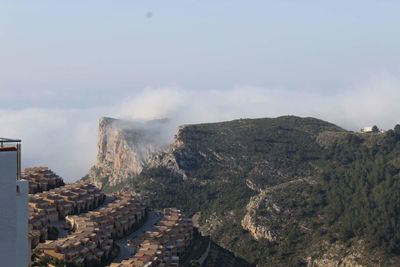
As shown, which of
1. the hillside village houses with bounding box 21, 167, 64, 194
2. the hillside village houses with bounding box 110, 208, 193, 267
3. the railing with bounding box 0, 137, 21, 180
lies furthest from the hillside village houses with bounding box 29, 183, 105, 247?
the railing with bounding box 0, 137, 21, 180

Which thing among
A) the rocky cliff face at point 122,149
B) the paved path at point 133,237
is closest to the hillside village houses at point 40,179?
the paved path at point 133,237

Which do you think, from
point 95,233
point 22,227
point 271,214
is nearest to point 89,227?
point 95,233

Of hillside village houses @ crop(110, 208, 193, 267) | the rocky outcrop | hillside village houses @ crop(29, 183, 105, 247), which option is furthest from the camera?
the rocky outcrop

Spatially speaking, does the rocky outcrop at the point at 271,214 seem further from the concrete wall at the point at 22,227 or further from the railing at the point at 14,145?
the railing at the point at 14,145

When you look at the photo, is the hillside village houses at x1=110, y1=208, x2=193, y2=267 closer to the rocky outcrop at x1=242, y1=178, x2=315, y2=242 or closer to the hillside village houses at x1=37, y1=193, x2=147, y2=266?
the hillside village houses at x1=37, y1=193, x2=147, y2=266

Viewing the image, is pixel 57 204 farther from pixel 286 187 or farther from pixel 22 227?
pixel 22 227

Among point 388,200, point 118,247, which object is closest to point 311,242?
point 388,200
